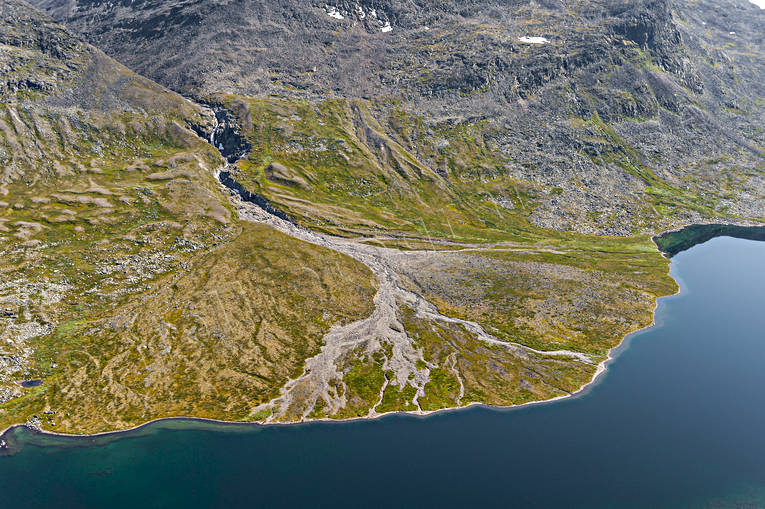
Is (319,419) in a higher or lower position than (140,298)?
higher

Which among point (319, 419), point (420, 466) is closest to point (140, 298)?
point (319, 419)

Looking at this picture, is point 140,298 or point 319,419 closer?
point 319,419

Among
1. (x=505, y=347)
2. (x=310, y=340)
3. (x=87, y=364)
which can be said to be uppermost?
(x=505, y=347)

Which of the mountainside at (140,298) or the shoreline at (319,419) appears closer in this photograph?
the shoreline at (319,419)

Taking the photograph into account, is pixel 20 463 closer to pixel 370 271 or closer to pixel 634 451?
pixel 370 271

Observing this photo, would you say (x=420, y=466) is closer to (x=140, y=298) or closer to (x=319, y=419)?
(x=319, y=419)

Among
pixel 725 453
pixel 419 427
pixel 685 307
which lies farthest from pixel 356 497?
pixel 685 307

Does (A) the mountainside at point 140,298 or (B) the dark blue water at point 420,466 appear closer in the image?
(B) the dark blue water at point 420,466

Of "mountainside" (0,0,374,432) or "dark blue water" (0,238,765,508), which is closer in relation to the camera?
"dark blue water" (0,238,765,508)
